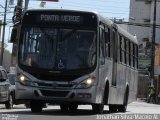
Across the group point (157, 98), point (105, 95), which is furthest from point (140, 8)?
point (105, 95)

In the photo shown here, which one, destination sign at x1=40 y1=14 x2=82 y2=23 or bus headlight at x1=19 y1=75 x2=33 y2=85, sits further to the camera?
destination sign at x1=40 y1=14 x2=82 y2=23

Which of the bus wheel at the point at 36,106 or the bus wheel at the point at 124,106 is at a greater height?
the bus wheel at the point at 36,106

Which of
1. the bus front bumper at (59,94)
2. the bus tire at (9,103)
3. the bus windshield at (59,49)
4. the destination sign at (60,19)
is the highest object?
the destination sign at (60,19)

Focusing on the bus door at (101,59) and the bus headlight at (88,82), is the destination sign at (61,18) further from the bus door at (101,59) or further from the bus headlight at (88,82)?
the bus headlight at (88,82)

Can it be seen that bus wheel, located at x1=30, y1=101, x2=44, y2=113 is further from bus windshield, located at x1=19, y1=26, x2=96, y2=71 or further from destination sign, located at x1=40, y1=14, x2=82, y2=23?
destination sign, located at x1=40, y1=14, x2=82, y2=23

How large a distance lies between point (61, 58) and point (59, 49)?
0.31m

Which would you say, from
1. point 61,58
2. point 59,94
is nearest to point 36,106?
point 59,94

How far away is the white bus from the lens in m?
19.7

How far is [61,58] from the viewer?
64.8ft

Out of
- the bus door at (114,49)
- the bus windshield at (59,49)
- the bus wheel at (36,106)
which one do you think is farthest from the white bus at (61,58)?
the bus door at (114,49)

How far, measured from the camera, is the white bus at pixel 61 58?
19656 millimetres

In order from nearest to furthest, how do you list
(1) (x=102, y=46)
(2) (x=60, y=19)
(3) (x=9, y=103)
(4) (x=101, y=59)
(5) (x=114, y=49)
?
1. (2) (x=60, y=19)
2. (4) (x=101, y=59)
3. (1) (x=102, y=46)
4. (5) (x=114, y=49)
5. (3) (x=9, y=103)

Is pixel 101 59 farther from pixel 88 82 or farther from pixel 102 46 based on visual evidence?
pixel 88 82

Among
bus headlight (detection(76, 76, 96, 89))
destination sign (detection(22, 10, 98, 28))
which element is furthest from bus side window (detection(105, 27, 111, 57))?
bus headlight (detection(76, 76, 96, 89))
